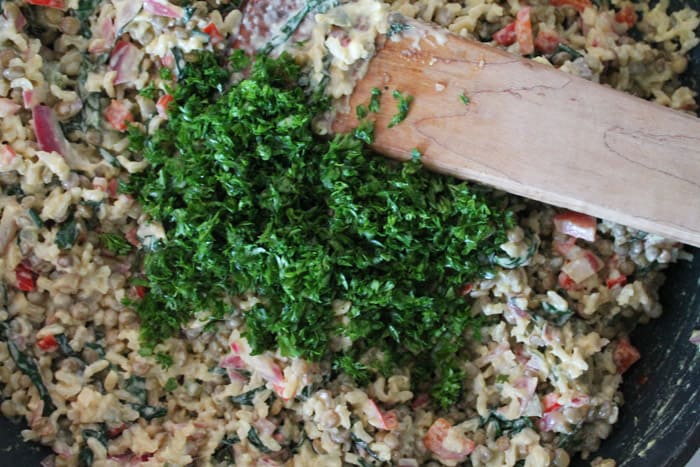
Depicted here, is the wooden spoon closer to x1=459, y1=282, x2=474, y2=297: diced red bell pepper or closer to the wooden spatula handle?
the wooden spatula handle

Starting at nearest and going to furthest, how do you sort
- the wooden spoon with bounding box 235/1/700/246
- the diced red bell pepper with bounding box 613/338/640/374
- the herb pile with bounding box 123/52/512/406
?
the wooden spoon with bounding box 235/1/700/246
the herb pile with bounding box 123/52/512/406
the diced red bell pepper with bounding box 613/338/640/374

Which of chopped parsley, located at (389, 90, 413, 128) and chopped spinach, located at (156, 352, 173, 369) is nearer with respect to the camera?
chopped parsley, located at (389, 90, 413, 128)

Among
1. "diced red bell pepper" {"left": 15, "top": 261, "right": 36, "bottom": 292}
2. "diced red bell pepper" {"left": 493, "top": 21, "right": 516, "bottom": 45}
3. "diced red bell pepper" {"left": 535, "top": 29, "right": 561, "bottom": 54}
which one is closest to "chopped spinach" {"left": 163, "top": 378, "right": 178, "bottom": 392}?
"diced red bell pepper" {"left": 15, "top": 261, "right": 36, "bottom": 292}

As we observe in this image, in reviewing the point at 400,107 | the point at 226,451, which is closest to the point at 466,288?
the point at 400,107

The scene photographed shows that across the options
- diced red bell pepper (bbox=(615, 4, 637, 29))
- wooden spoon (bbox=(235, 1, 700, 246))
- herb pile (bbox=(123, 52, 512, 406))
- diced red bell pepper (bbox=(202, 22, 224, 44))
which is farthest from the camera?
diced red bell pepper (bbox=(615, 4, 637, 29))

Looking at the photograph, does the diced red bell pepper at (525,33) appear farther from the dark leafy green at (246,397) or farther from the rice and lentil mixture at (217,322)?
the dark leafy green at (246,397)

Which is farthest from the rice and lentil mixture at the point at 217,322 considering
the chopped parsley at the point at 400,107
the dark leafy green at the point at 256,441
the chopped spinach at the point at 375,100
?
the chopped parsley at the point at 400,107
